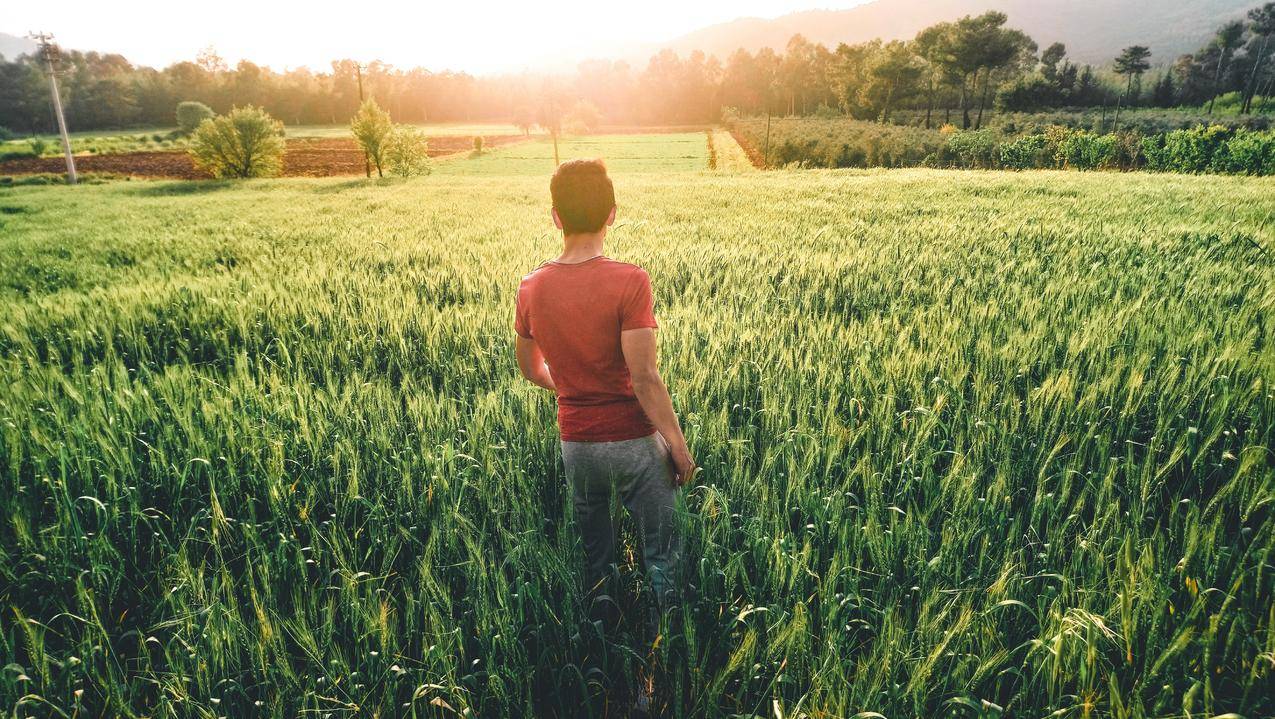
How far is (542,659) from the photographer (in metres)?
1.75

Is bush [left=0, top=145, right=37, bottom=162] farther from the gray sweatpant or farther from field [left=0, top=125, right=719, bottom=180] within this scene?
the gray sweatpant

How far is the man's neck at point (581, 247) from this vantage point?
2.01 metres

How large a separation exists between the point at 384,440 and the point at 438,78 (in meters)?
157

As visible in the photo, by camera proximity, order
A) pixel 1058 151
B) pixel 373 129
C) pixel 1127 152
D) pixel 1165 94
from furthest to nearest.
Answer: pixel 1165 94, pixel 373 129, pixel 1058 151, pixel 1127 152

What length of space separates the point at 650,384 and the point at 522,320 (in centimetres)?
62

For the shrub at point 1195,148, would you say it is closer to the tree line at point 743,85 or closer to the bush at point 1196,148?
the bush at point 1196,148

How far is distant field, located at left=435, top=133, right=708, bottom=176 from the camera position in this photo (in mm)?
49406

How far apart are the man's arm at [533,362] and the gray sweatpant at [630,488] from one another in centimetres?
35

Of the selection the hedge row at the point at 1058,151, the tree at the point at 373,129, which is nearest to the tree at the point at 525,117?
the tree at the point at 373,129

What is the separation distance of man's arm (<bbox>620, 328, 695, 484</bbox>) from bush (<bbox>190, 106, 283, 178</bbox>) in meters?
49.8

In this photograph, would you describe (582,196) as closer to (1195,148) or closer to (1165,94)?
(1195,148)

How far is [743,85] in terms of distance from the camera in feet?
389

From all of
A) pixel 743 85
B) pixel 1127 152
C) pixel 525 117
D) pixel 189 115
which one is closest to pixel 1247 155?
pixel 1127 152

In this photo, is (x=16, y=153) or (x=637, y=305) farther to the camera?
(x=16, y=153)
